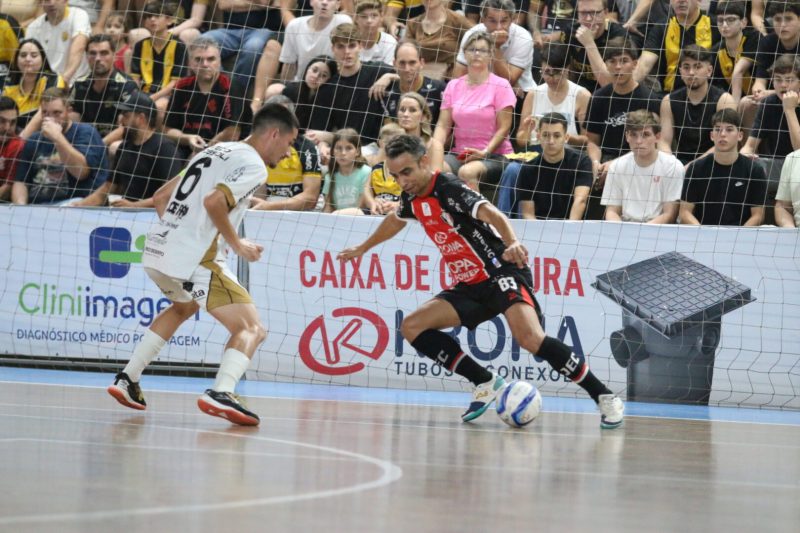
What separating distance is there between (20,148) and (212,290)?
715cm

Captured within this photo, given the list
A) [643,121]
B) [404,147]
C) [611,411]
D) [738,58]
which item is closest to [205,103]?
[643,121]

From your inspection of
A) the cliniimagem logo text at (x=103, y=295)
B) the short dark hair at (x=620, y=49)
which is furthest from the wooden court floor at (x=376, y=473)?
the short dark hair at (x=620, y=49)

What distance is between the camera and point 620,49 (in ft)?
43.5

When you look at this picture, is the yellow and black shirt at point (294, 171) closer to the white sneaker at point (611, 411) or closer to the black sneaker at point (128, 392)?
the black sneaker at point (128, 392)

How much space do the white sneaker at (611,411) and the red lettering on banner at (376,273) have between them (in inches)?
143

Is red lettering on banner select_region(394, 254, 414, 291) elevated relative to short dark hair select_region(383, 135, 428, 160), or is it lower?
lower

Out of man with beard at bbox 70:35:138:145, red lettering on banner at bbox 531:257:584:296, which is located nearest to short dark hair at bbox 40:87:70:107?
man with beard at bbox 70:35:138:145

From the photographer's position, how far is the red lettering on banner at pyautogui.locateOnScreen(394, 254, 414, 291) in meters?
11.8

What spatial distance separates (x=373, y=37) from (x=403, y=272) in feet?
12.7

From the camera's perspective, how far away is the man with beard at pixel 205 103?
14164 millimetres

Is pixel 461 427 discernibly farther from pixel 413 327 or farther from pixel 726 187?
pixel 726 187

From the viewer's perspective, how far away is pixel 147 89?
15.5 m

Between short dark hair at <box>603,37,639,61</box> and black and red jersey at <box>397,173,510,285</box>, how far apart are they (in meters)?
5.08

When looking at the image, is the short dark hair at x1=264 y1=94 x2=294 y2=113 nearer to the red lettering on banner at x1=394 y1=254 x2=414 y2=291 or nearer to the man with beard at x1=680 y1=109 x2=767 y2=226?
the red lettering on banner at x1=394 y1=254 x2=414 y2=291
